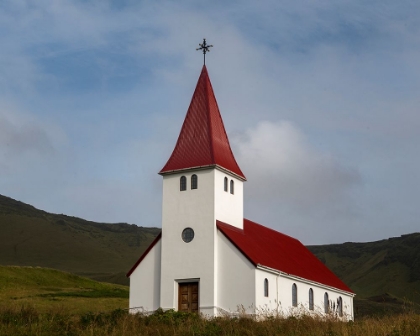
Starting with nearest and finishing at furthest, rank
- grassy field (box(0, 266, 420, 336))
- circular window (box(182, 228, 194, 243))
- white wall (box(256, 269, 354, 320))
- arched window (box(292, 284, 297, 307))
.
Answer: grassy field (box(0, 266, 420, 336)) → white wall (box(256, 269, 354, 320)) → circular window (box(182, 228, 194, 243)) → arched window (box(292, 284, 297, 307))

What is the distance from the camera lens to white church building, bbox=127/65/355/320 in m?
35.2

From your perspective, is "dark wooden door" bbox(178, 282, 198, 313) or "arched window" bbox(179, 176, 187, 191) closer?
"dark wooden door" bbox(178, 282, 198, 313)

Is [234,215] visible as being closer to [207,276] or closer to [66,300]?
[207,276]

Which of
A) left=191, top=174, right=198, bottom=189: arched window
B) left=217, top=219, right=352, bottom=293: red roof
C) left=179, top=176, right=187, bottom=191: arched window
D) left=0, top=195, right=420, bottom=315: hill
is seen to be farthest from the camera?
left=0, top=195, right=420, bottom=315: hill

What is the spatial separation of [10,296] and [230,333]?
31988mm

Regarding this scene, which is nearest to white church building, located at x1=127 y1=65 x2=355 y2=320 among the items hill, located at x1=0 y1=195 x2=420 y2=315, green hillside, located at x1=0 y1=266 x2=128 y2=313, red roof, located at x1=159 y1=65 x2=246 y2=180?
red roof, located at x1=159 y1=65 x2=246 y2=180

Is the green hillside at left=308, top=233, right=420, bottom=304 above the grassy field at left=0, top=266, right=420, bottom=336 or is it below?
above

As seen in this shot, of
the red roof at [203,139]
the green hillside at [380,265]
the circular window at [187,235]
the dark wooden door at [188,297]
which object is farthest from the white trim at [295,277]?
the green hillside at [380,265]

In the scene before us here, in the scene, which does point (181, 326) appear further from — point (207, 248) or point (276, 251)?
point (276, 251)

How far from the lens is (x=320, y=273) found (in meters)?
46.6

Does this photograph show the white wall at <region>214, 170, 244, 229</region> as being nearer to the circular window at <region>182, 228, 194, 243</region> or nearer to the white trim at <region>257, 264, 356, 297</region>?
the circular window at <region>182, 228, 194, 243</region>

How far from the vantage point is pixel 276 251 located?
1646 inches

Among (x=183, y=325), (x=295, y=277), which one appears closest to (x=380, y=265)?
(x=295, y=277)

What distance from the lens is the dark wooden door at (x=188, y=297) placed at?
118 feet
